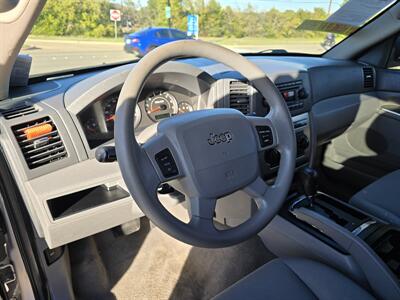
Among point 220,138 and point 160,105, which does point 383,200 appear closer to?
point 220,138

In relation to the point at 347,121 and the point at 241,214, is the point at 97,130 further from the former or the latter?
the point at 347,121

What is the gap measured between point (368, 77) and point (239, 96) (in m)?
1.54

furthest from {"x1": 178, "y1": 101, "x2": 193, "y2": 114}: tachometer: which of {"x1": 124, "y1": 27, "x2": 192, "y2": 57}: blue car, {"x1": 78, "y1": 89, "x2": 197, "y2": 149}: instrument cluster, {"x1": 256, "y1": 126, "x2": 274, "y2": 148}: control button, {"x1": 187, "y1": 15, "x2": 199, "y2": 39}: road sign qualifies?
{"x1": 256, "y1": 126, "x2": 274, "y2": 148}: control button

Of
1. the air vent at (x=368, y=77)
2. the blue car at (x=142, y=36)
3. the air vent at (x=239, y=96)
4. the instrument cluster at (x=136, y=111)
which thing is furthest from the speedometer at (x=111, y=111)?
the air vent at (x=368, y=77)

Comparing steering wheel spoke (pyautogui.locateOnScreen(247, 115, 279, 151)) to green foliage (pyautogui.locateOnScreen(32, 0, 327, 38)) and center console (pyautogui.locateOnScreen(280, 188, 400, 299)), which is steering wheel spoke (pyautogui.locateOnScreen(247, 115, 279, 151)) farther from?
green foliage (pyautogui.locateOnScreen(32, 0, 327, 38))

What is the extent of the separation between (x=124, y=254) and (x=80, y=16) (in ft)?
4.63

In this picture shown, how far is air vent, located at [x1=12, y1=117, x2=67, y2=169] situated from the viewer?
1.24m

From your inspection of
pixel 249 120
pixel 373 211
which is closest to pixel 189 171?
pixel 249 120

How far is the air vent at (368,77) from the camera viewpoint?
2.68 metres

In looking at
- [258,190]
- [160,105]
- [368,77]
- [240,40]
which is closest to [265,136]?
[258,190]

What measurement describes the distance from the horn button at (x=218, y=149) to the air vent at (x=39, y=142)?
0.54 m

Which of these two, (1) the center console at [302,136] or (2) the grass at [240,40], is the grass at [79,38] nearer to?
(2) the grass at [240,40]

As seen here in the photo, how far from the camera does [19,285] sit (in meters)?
1.44

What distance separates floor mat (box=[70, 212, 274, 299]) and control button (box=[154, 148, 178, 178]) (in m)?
1.13
